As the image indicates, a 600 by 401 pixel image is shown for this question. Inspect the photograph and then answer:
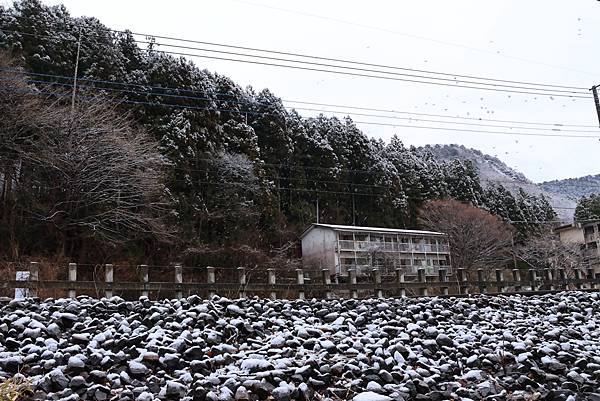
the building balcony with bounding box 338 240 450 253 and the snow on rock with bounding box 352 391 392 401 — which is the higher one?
the building balcony with bounding box 338 240 450 253

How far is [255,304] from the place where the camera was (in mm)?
6945

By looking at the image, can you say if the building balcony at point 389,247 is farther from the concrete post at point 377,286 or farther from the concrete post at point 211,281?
the concrete post at point 211,281

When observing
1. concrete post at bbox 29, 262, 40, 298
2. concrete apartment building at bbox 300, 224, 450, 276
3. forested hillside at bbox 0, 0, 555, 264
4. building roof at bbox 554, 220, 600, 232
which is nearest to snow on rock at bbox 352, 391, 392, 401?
concrete post at bbox 29, 262, 40, 298

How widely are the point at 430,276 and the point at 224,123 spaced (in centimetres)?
1695

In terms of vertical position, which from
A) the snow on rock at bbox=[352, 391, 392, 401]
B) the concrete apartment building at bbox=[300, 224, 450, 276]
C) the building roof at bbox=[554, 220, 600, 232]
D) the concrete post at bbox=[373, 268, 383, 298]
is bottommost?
the snow on rock at bbox=[352, 391, 392, 401]

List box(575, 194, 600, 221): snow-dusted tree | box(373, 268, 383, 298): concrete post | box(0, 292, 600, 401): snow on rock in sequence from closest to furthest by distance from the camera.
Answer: box(0, 292, 600, 401): snow on rock, box(373, 268, 383, 298): concrete post, box(575, 194, 600, 221): snow-dusted tree

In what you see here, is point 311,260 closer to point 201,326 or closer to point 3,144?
point 3,144

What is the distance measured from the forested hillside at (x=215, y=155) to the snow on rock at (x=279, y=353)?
36.2ft

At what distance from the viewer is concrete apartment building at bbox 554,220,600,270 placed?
146 feet

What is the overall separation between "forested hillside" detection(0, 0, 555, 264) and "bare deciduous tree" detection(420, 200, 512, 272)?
2.87m

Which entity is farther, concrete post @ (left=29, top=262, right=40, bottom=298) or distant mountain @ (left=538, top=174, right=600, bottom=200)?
distant mountain @ (left=538, top=174, right=600, bottom=200)

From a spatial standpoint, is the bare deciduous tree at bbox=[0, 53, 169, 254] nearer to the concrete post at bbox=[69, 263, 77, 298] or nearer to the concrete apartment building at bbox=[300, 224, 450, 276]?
the concrete post at bbox=[69, 263, 77, 298]

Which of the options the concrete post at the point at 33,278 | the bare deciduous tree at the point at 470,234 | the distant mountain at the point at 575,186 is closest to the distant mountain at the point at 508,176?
the distant mountain at the point at 575,186

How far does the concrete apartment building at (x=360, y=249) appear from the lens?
28766mm
